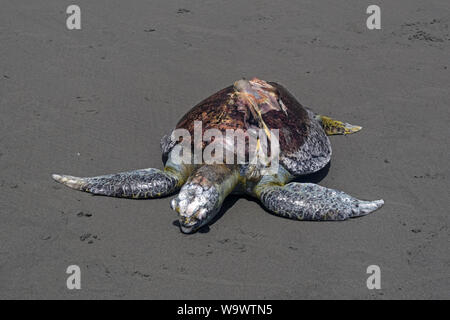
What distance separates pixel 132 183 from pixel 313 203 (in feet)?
6.67

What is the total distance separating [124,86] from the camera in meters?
8.78

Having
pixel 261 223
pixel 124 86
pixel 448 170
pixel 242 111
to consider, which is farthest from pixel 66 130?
pixel 448 170

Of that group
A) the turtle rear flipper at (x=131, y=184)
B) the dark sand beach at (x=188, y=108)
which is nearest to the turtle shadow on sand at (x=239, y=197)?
the dark sand beach at (x=188, y=108)

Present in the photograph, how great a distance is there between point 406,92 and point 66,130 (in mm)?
5528

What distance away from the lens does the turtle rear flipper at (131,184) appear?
5949 millimetres

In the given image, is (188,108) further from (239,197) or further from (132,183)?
(132,183)

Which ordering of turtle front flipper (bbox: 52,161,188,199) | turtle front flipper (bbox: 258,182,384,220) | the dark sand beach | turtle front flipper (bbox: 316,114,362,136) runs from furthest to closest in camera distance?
turtle front flipper (bbox: 316,114,362,136), turtle front flipper (bbox: 52,161,188,199), turtle front flipper (bbox: 258,182,384,220), the dark sand beach

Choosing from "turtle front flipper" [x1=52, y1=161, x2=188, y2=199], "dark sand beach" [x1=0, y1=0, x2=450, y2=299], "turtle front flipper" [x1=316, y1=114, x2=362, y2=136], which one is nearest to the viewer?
"dark sand beach" [x1=0, y1=0, x2=450, y2=299]

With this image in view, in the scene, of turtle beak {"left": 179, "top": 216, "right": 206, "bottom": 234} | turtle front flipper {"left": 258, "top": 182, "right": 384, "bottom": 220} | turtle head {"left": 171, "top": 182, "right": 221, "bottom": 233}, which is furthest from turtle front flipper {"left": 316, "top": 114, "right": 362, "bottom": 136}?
turtle beak {"left": 179, "top": 216, "right": 206, "bottom": 234}

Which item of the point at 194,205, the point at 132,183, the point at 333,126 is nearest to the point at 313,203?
the point at 194,205

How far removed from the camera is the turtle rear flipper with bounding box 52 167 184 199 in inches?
234

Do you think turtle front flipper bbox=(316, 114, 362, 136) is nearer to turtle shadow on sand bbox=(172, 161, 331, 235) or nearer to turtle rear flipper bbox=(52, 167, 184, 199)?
turtle shadow on sand bbox=(172, 161, 331, 235)

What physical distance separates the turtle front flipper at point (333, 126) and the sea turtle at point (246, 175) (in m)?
0.68

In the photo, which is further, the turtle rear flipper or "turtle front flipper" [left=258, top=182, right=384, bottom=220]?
the turtle rear flipper
